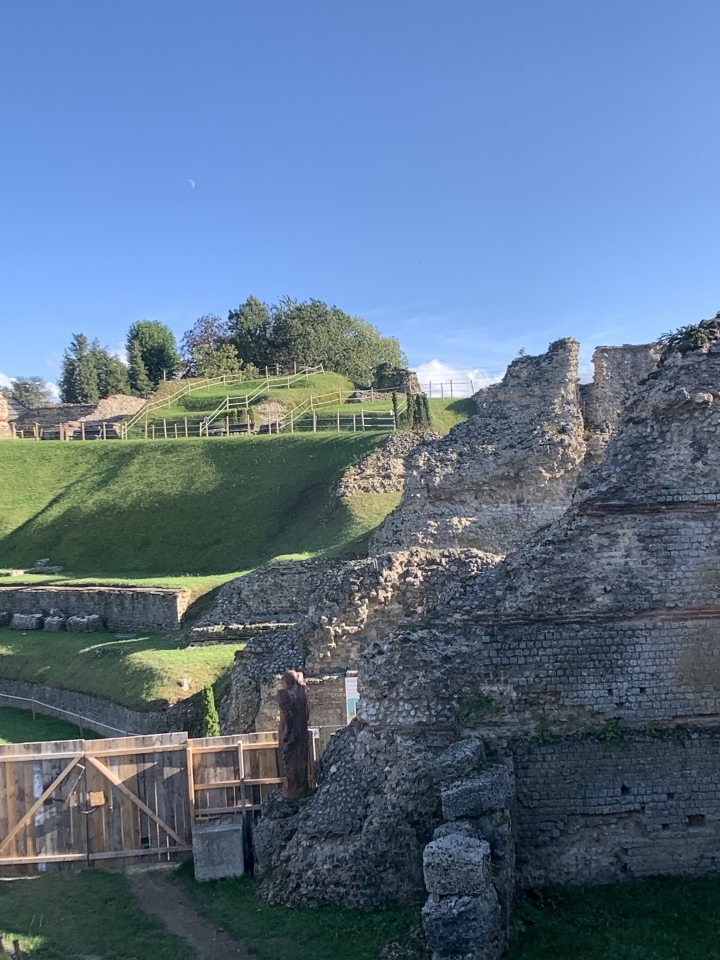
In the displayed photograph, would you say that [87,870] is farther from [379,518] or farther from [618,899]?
[379,518]

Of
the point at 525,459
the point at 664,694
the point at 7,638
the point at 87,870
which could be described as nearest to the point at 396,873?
the point at 664,694

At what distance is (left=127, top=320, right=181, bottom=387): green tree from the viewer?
6925 cm

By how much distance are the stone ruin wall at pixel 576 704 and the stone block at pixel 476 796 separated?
1.09 feet

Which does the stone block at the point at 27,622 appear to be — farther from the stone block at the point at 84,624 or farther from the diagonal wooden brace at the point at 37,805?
the diagonal wooden brace at the point at 37,805

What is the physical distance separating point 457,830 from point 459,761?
3.06 feet

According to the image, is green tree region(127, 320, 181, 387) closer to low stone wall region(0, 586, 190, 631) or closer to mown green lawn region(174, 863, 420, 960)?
low stone wall region(0, 586, 190, 631)

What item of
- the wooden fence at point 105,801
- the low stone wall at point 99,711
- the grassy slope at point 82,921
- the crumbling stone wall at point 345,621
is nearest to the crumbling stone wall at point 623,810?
the wooden fence at point 105,801

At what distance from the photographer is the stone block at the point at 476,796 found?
751 centimetres

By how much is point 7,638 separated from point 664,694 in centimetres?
1970

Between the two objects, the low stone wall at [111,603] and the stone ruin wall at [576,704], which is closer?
the stone ruin wall at [576,704]

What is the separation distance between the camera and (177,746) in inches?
404

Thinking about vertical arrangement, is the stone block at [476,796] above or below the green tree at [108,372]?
below

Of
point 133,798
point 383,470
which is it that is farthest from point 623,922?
point 383,470

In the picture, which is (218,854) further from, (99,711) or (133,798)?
(99,711)
